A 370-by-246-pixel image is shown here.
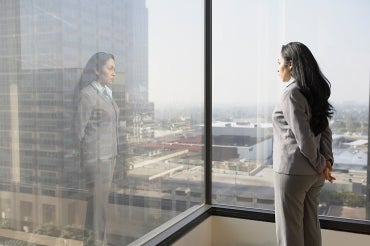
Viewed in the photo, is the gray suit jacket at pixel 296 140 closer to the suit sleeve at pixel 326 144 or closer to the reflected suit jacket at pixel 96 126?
the suit sleeve at pixel 326 144

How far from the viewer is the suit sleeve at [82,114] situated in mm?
1583

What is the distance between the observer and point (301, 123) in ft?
6.27

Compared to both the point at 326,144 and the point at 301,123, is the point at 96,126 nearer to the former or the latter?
the point at 301,123

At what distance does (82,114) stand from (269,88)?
4.79ft

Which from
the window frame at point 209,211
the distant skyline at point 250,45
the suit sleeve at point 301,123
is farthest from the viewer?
the window frame at point 209,211

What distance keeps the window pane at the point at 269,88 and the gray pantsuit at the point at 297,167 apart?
455mm

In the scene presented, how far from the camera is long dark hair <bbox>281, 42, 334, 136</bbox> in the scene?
1.96 meters

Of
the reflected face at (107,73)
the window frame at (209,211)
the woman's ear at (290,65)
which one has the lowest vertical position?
the window frame at (209,211)

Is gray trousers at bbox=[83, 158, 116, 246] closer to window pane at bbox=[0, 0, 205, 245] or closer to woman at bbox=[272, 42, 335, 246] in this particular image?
window pane at bbox=[0, 0, 205, 245]

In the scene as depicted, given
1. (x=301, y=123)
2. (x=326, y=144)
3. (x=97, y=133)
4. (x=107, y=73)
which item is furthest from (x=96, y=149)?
(x=326, y=144)

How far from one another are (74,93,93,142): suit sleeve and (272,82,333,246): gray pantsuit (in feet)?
3.26

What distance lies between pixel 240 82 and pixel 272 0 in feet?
1.93

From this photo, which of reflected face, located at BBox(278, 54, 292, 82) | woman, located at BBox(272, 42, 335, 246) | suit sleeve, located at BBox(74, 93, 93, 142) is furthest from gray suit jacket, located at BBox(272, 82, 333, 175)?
suit sleeve, located at BBox(74, 93, 93, 142)

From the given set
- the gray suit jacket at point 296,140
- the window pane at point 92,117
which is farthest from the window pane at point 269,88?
the gray suit jacket at point 296,140
